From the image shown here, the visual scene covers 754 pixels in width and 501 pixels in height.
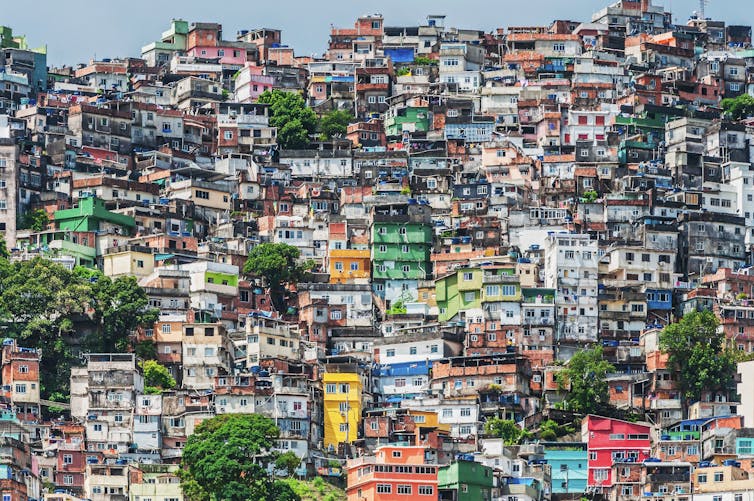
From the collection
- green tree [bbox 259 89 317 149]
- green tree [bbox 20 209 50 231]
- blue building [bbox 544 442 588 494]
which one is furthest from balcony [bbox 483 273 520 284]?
green tree [bbox 259 89 317 149]

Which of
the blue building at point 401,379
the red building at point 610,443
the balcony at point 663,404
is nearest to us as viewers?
the red building at point 610,443

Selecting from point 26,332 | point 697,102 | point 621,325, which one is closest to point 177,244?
point 26,332

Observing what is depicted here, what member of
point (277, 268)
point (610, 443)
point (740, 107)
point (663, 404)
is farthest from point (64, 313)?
point (740, 107)

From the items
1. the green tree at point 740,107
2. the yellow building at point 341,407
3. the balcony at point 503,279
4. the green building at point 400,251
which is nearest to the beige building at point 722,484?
the yellow building at point 341,407

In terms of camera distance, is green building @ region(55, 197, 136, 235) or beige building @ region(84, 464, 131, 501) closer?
beige building @ region(84, 464, 131, 501)

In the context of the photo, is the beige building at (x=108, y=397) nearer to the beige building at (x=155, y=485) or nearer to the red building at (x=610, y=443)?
the beige building at (x=155, y=485)

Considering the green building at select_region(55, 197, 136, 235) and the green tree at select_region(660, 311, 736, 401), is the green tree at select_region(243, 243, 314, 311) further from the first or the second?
the green tree at select_region(660, 311, 736, 401)

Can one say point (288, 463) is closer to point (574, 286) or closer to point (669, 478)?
point (669, 478)
